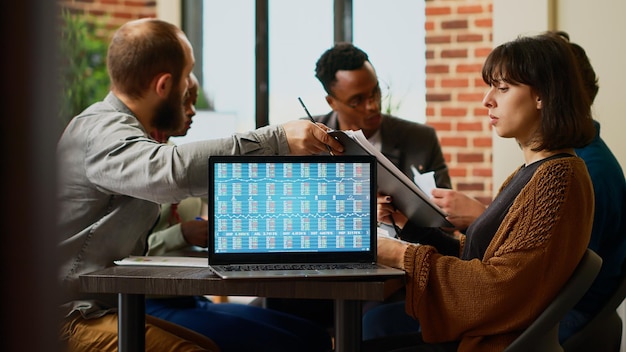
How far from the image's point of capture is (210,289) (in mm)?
1430

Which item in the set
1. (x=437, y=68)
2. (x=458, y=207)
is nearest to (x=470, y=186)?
(x=437, y=68)

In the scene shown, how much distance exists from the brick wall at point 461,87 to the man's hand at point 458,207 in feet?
7.41

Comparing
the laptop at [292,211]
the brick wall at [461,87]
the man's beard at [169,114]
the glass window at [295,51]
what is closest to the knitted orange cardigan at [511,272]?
the laptop at [292,211]

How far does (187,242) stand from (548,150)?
3.92ft

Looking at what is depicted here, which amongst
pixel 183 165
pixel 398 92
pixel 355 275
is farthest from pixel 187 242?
pixel 398 92

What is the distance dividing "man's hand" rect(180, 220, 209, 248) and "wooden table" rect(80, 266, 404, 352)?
71 cm

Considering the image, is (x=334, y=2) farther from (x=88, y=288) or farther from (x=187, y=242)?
(x=88, y=288)

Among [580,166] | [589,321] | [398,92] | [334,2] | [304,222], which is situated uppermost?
[334,2]

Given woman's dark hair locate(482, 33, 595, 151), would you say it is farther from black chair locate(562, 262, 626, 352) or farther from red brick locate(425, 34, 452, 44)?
red brick locate(425, 34, 452, 44)

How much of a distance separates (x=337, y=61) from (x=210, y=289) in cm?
210

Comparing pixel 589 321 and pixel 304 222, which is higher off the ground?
pixel 304 222

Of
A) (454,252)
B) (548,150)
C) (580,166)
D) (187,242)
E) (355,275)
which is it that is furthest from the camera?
(187,242)

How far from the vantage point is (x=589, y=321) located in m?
1.82

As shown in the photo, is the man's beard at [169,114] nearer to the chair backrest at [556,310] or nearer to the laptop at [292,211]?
the laptop at [292,211]
